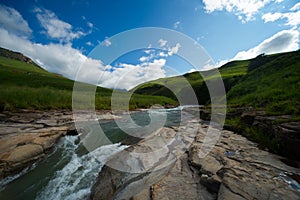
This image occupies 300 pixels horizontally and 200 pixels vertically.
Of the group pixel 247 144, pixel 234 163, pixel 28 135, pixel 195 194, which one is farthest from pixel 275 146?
pixel 28 135

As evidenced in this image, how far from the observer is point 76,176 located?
5410 millimetres

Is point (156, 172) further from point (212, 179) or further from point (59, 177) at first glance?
point (59, 177)

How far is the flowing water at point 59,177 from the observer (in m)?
4.53

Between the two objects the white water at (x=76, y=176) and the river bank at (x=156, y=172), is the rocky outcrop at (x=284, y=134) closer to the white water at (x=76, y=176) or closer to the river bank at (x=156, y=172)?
the river bank at (x=156, y=172)

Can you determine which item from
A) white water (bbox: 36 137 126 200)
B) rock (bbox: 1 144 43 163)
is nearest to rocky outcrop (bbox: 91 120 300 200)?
white water (bbox: 36 137 126 200)

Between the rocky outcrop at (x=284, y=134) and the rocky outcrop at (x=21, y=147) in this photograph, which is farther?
the rocky outcrop at (x=21, y=147)

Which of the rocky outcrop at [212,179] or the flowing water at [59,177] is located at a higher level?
the rocky outcrop at [212,179]

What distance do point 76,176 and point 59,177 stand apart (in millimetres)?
700

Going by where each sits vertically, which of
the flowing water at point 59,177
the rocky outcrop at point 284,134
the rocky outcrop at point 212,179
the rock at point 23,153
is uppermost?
the rocky outcrop at point 284,134

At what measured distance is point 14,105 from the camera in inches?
519

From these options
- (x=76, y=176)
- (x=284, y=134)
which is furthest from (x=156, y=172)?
(x=284, y=134)

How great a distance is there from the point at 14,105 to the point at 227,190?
1820 centimetres

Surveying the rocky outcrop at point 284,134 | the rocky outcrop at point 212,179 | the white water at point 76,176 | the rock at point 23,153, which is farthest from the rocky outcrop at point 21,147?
the rocky outcrop at point 284,134

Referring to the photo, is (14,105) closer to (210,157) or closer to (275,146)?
(210,157)
